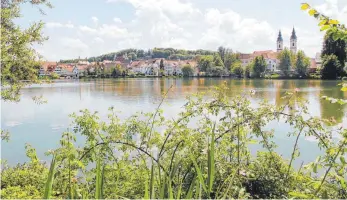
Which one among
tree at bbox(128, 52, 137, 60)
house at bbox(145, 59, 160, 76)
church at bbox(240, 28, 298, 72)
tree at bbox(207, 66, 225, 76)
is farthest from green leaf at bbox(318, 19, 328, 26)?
tree at bbox(128, 52, 137, 60)

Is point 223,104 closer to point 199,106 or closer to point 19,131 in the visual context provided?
point 199,106

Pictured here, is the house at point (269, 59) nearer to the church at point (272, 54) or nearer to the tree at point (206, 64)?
the church at point (272, 54)

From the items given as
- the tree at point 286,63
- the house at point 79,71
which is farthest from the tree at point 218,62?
the house at point 79,71

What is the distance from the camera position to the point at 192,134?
3.92m

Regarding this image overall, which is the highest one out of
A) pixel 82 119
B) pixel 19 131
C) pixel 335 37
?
pixel 335 37

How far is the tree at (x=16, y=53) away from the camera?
6148 mm

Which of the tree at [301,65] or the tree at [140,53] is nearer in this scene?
the tree at [301,65]

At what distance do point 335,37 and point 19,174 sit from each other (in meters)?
4.78

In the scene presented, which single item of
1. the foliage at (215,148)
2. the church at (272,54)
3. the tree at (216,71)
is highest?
the church at (272,54)

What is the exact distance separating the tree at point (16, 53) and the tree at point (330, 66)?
175 feet

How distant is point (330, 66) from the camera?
54219 millimetres

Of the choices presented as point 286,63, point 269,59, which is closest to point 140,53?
point 269,59

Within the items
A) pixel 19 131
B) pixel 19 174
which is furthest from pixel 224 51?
pixel 19 174

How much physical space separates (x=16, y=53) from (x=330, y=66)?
5494cm
